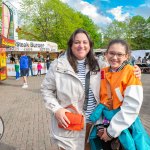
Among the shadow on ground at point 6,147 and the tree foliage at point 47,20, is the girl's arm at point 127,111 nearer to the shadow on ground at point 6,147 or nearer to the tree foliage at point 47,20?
the shadow on ground at point 6,147

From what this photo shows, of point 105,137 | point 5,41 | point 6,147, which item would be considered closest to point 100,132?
point 105,137

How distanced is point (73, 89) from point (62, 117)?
0.25m

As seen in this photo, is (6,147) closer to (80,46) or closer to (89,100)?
(89,100)

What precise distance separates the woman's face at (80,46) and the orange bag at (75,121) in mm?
514

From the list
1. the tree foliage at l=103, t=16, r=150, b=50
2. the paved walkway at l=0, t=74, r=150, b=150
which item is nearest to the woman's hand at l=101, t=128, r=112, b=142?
the paved walkway at l=0, t=74, r=150, b=150

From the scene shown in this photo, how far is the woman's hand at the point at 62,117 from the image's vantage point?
2.41 meters

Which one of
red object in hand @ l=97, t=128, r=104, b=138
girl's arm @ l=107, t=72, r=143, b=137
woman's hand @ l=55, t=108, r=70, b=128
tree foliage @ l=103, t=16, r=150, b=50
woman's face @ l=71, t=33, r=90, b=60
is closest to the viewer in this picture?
girl's arm @ l=107, t=72, r=143, b=137

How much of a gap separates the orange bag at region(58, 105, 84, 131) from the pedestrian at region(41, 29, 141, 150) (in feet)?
0.09

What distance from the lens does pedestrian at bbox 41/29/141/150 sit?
248 centimetres

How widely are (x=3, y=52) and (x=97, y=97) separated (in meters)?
14.7

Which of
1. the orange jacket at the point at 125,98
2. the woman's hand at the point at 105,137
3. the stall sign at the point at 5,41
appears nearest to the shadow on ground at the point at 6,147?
the woman's hand at the point at 105,137

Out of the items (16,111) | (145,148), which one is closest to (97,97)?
(145,148)

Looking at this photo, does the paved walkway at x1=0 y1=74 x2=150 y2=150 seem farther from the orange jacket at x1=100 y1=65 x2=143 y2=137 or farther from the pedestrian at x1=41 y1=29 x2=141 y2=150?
the orange jacket at x1=100 y1=65 x2=143 y2=137

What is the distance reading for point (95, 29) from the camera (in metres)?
64.0
